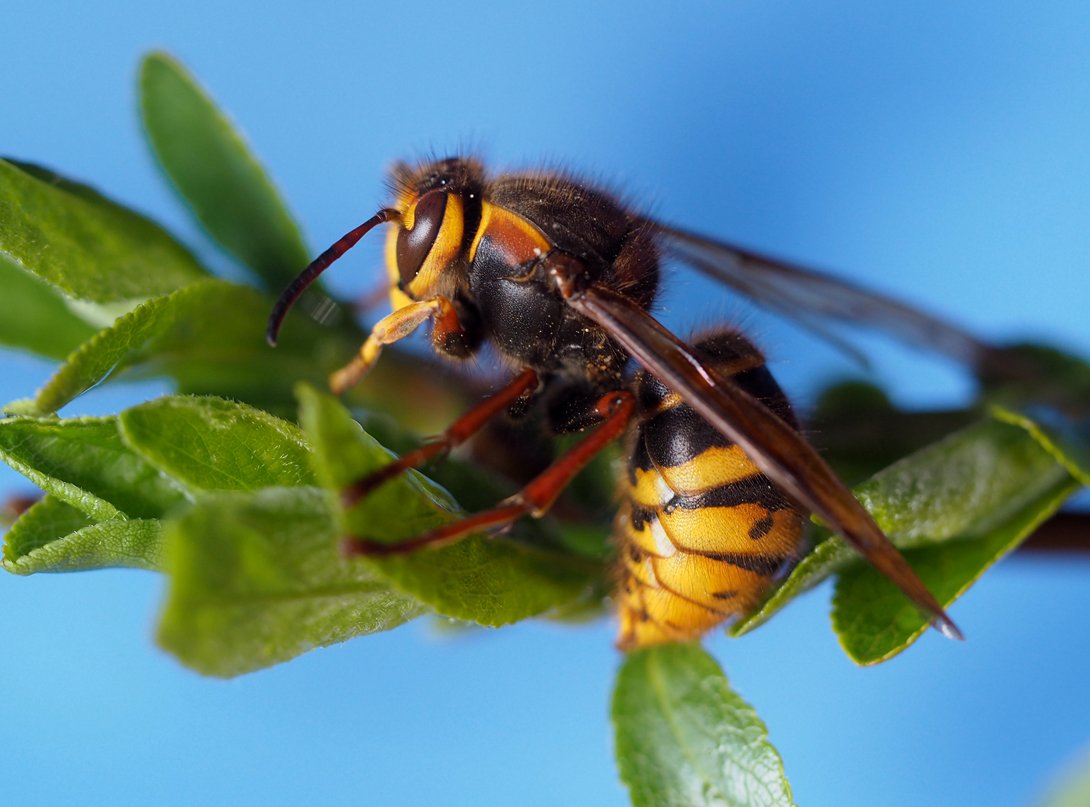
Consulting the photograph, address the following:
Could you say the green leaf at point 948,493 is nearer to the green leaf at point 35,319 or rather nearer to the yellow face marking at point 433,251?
the yellow face marking at point 433,251

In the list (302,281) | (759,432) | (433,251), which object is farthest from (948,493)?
(302,281)

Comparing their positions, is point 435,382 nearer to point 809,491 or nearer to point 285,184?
point 809,491

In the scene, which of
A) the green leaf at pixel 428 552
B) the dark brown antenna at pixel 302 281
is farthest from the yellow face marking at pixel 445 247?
the green leaf at pixel 428 552

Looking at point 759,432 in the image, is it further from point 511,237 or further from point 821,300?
point 821,300

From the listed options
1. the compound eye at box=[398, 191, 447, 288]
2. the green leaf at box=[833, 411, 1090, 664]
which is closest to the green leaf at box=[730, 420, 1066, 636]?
the green leaf at box=[833, 411, 1090, 664]

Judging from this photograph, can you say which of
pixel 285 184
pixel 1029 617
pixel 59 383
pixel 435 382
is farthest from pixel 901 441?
pixel 285 184

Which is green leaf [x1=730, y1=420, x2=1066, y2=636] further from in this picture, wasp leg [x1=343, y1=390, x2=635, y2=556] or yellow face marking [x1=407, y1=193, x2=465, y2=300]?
yellow face marking [x1=407, y1=193, x2=465, y2=300]

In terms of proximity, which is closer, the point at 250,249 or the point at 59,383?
the point at 59,383
